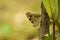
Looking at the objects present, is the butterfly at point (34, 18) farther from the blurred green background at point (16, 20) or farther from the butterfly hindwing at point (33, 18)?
the blurred green background at point (16, 20)

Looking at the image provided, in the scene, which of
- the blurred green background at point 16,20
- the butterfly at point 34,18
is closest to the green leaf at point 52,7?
the butterfly at point 34,18

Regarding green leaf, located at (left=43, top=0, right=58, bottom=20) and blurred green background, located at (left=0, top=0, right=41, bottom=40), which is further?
blurred green background, located at (left=0, top=0, right=41, bottom=40)

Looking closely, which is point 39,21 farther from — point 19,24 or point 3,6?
point 3,6

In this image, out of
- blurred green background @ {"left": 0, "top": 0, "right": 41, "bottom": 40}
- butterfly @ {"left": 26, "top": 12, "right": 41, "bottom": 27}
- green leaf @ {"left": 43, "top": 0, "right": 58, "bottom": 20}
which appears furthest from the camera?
blurred green background @ {"left": 0, "top": 0, "right": 41, "bottom": 40}

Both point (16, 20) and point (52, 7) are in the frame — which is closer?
point (52, 7)

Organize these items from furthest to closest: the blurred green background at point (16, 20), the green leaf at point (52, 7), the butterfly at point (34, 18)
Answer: the blurred green background at point (16, 20) → the butterfly at point (34, 18) → the green leaf at point (52, 7)

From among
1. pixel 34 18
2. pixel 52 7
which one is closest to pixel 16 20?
pixel 34 18

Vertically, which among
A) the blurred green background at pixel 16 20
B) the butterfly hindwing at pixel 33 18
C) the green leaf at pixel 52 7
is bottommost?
the green leaf at pixel 52 7

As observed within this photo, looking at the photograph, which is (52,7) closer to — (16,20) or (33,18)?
→ (33,18)

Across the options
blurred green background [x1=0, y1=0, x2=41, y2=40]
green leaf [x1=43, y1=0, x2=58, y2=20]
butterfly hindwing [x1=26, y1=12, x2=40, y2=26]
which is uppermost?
blurred green background [x1=0, y1=0, x2=41, y2=40]

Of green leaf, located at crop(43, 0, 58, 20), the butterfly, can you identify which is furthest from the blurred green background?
green leaf, located at crop(43, 0, 58, 20)

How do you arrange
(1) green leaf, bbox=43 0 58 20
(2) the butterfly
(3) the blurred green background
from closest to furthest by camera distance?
(1) green leaf, bbox=43 0 58 20, (2) the butterfly, (3) the blurred green background

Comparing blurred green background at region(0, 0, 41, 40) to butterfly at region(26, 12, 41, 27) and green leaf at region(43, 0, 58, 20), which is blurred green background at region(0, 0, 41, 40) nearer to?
butterfly at region(26, 12, 41, 27)

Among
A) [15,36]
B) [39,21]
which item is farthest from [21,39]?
[39,21]
